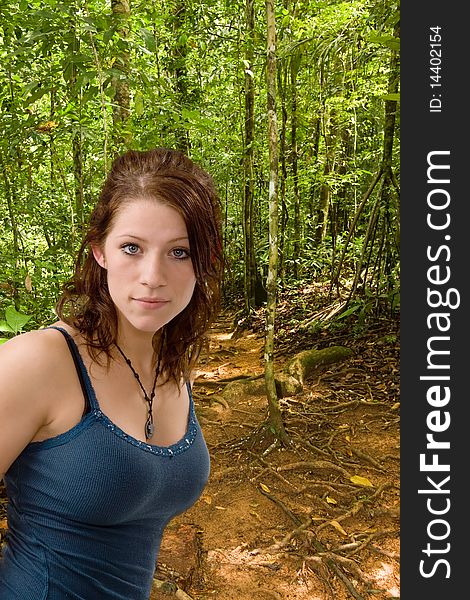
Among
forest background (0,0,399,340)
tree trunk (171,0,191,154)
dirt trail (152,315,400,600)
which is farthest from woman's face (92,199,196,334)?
tree trunk (171,0,191,154)

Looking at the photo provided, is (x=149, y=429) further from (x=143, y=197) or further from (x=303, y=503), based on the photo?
(x=303, y=503)

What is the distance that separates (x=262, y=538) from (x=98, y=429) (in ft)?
9.35

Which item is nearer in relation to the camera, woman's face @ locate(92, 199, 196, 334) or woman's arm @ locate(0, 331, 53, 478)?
woman's arm @ locate(0, 331, 53, 478)

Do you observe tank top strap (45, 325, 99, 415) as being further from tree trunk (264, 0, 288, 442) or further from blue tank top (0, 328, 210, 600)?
tree trunk (264, 0, 288, 442)

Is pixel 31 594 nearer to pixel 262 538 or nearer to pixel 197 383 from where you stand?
pixel 262 538

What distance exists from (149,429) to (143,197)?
56cm

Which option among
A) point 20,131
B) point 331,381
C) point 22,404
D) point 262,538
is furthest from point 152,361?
point 331,381

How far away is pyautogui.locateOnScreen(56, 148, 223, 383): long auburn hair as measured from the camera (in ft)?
4.18

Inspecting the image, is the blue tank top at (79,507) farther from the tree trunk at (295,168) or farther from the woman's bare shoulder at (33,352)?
the tree trunk at (295,168)

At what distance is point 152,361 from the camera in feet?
4.93

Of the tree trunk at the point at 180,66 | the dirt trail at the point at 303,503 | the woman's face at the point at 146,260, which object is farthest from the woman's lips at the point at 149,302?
the tree trunk at the point at 180,66

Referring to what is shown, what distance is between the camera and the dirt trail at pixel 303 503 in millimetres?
3256

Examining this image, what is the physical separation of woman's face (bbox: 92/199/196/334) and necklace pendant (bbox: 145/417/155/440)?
0.78 feet

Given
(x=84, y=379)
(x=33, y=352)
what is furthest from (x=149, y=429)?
→ (x=33, y=352)
